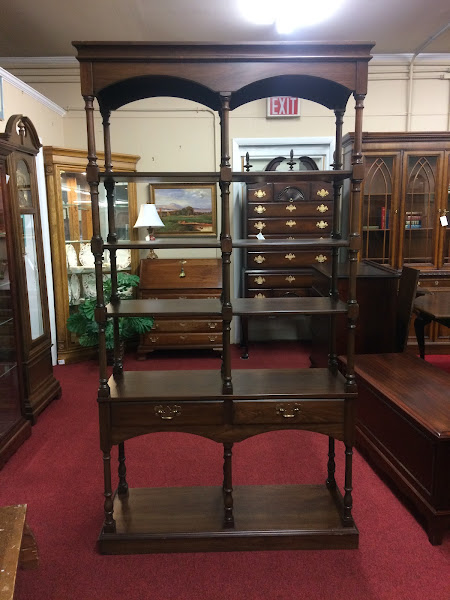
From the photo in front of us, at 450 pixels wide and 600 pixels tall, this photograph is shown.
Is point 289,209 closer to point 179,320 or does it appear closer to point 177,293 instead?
point 177,293

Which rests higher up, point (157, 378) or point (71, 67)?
point (71, 67)

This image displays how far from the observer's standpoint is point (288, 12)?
3840mm

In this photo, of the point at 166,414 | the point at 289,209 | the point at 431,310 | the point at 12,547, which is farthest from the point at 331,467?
the point at 289,209

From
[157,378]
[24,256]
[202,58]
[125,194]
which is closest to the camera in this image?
[202,58]

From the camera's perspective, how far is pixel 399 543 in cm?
226

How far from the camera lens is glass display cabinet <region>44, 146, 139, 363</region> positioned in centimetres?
469

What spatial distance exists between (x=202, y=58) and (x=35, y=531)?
2411 millimetres

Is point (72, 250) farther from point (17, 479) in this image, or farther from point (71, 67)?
point (17, 479)

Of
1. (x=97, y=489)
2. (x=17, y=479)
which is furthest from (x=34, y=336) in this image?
(x=97, y=489)

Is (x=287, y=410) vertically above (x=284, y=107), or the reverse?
(x=284, y=107)

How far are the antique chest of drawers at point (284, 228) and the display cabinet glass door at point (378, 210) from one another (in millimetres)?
412

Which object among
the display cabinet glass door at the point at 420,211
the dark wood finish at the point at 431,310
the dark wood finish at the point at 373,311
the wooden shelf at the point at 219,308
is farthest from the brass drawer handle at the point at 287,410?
the display cabinet glass door at the point at 420,211

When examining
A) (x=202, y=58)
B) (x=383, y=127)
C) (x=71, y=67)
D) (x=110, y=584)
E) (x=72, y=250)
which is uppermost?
(x=71, y=67)

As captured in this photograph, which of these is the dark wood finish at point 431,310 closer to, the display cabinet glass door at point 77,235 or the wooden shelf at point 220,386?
the wooden shelf at point 220,386
